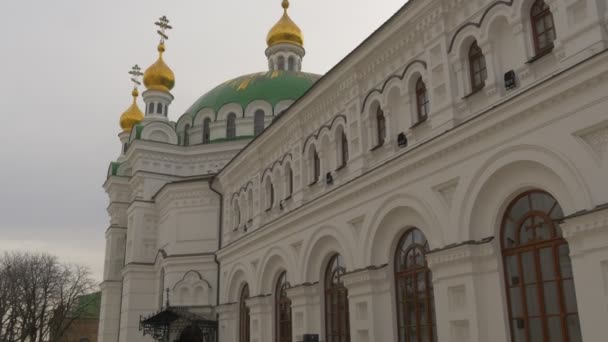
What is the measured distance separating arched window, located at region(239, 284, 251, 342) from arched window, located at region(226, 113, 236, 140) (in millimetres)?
10636

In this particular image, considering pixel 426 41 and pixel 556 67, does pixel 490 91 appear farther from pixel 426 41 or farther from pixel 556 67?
pixel 426 41

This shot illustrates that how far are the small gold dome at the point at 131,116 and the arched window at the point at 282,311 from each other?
24435mm

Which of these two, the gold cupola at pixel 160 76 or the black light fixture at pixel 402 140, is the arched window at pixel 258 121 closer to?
the gold cupola at pixel 160 76

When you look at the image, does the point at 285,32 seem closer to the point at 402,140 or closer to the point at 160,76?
the point at 160,76

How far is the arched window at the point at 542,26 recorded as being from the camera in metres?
9.94

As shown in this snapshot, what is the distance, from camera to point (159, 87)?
33.7m

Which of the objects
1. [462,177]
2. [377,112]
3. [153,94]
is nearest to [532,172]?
[462,177]

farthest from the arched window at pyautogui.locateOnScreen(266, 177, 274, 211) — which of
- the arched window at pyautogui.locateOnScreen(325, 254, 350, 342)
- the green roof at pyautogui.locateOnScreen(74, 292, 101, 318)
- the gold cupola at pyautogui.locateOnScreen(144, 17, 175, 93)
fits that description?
the green roof at pyautogui.locateOnScreen(74, 292, 101, 318)

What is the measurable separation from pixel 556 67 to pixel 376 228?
17.9ft

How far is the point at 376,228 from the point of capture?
1366cm

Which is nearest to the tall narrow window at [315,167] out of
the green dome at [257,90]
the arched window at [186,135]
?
the green dome at [257,90]

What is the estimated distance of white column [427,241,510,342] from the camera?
1038cm

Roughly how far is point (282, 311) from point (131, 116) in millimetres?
25710

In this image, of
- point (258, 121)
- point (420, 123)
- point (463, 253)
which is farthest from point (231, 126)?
point (463, 253)
